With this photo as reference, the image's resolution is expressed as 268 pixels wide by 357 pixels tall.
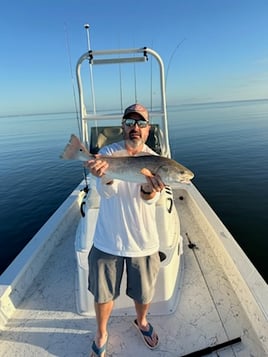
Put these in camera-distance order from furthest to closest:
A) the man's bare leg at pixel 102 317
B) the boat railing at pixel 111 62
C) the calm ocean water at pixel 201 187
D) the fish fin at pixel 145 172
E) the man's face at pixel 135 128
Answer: the calm ocean water at pixel 201 187 < the boat railing at pixel 111 62 < the man's bare leg at pixel 102 317 < the man's face at pixel 135 128 < the fish fin at pixel 145 172

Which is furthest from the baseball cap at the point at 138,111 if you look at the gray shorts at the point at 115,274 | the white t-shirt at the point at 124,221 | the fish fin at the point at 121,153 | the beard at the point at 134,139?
the gray shorts at the point at 115,274

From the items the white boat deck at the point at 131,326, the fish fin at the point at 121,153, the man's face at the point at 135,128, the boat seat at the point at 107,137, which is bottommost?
the white boat deck at the point at 131,326

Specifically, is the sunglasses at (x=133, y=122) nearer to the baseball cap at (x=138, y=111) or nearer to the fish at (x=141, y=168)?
the baseball cap at (x=138, y=111)

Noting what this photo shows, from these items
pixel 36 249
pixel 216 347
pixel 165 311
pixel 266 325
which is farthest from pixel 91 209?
pixel 266 325

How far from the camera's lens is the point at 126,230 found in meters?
1.97

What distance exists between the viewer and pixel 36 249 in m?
3.44

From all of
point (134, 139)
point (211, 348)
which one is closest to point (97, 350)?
point (211, 348)

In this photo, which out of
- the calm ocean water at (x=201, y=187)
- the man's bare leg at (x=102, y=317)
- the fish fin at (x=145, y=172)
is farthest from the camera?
the calm ocean water at (x=201, y=187)

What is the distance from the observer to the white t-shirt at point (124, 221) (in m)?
1.96

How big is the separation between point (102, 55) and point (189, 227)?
3.41 m

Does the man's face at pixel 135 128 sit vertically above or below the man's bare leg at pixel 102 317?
above

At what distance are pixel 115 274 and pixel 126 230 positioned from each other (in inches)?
15.5

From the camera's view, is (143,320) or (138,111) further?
(143,320)

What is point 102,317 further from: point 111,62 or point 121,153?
point 111,62
